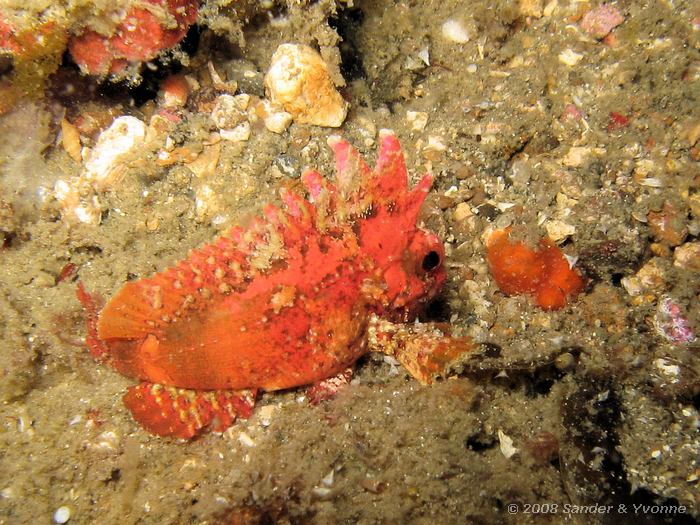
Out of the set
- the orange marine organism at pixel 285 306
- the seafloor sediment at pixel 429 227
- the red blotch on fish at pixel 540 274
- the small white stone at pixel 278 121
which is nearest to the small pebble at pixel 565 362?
A: the seafloor sediment at pixel 429 227

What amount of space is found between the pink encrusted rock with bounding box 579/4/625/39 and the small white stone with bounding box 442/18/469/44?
1134 mm

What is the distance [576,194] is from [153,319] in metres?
3.58

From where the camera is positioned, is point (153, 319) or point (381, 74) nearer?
point (153, 319)

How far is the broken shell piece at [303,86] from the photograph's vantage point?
385 cm

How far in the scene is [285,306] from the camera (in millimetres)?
2941

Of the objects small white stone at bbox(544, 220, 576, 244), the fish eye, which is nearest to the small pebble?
small white stone at bbox(544, 220, 576, 244)

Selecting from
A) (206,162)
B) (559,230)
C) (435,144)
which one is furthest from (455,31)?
(206,162)

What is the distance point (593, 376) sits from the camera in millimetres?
3287

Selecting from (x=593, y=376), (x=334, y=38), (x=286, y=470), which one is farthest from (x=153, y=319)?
(x=593, y=376)

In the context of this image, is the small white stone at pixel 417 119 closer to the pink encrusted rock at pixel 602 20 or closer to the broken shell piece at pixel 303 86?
the broken shell piece at pixel 303 86

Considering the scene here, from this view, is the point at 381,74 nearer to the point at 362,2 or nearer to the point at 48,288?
the point at 362,2

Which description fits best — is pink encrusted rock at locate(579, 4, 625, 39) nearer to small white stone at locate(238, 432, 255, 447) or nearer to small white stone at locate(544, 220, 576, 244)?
small white stone at locate(544, 220, 576, 244)

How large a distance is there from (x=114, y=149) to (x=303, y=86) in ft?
5.76

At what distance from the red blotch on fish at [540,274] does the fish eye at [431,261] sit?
28.8 inches
